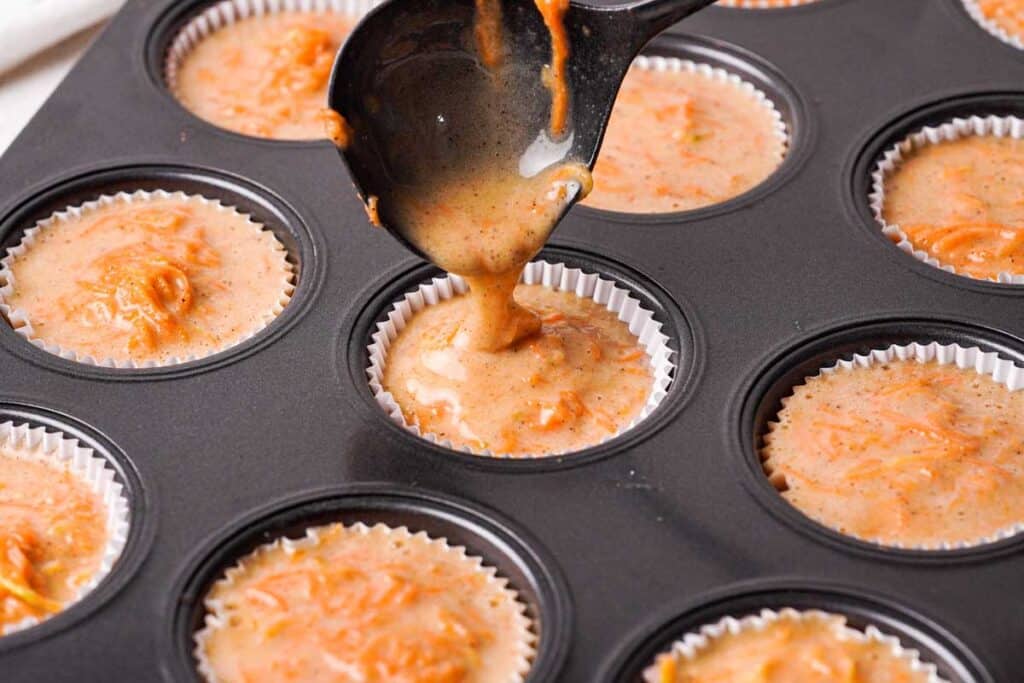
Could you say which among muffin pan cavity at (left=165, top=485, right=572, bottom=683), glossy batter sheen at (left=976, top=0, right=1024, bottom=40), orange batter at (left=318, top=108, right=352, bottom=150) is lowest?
muffin pan cavity at (left=165, top=485, right=572, bottom=683)

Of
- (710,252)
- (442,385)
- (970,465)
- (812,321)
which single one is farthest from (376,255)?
(970,465)

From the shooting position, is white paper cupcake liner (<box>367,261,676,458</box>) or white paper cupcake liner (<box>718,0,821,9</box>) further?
white paper cupcake liner (<box>718,0,821,9</box>)

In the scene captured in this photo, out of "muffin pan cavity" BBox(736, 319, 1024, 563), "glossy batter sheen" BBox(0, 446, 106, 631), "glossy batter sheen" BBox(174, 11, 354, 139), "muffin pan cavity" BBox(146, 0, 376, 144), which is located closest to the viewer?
"glossy batter sheen" BBox(0, 446, 106, 631)

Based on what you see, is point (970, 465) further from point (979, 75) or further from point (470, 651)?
point (979, 75)

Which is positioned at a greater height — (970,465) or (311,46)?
(311,46)

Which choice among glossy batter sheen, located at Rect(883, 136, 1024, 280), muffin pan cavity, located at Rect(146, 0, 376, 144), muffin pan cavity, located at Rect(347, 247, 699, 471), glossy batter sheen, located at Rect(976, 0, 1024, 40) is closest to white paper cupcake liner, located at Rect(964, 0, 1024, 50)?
glossy batter sheen, located at Rect(976, 0, 1024, 40)

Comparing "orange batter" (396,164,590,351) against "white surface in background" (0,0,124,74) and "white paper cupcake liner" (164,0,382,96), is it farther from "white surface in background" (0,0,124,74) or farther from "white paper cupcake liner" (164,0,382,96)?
"white surface in background" (0,0,124,74)

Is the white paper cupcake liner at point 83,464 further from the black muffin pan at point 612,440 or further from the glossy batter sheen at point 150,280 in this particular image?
the glossy batter sheen at point 150,280

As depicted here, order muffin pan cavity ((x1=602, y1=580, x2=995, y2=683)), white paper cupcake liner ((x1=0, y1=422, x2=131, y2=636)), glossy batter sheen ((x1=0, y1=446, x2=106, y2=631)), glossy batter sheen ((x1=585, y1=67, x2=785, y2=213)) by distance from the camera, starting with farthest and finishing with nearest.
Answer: glossy batter sheen ((x1=585, y1=67, x2=785, y2=213)) → white paper cupcake liner ((x1=0, y1=422, x2=131, y2=636)) → glossy batter sheen ((x1=0, y1=446, x2=106, y2=631)) → muffin pan cavity ((x1=602, y1=580, x2=995, y2=683))

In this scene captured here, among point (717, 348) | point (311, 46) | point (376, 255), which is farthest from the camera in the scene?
point (311, 46)
